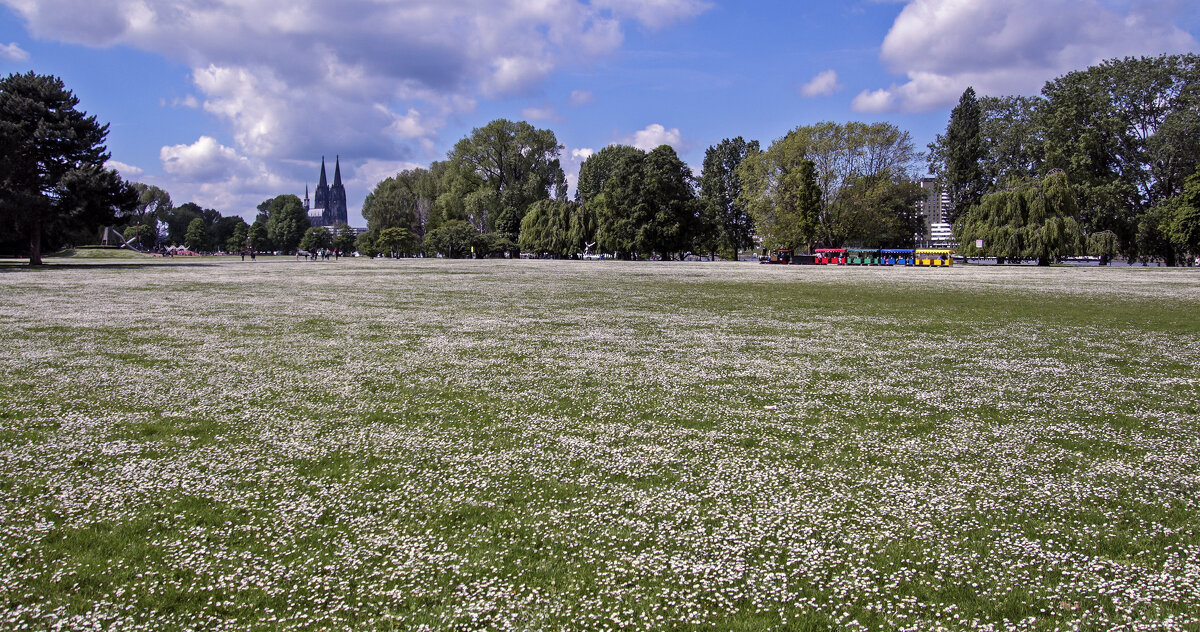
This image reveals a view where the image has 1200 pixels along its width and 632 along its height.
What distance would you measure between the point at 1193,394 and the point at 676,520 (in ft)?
25.0

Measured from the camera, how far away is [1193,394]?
796cm

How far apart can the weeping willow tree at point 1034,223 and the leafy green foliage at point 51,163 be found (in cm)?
7277

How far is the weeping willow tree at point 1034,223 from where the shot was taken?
5500 cm

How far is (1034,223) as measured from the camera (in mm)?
56094

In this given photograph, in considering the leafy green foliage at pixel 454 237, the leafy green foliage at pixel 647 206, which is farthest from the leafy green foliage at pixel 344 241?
the leafy green foliage at pixel 647 206

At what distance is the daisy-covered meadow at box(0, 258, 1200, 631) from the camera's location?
3363 mm

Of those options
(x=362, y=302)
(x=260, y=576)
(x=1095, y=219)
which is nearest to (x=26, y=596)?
(x=260, y=576)

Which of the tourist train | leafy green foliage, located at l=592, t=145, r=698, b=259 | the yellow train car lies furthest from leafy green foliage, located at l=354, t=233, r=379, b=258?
the yellow train car

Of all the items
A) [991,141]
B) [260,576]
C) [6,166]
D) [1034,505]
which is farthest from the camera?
[991,141]

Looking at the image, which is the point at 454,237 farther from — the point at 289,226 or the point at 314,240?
the point at 289,226

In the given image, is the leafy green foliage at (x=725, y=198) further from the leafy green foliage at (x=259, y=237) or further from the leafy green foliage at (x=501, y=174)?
the leafy green foliage at (x=259, y=237)

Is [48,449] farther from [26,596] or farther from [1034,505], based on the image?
[1034,505]

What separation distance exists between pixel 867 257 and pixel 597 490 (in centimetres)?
7738

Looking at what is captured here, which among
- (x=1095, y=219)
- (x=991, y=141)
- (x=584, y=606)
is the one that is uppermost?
(x=991, y=141)
